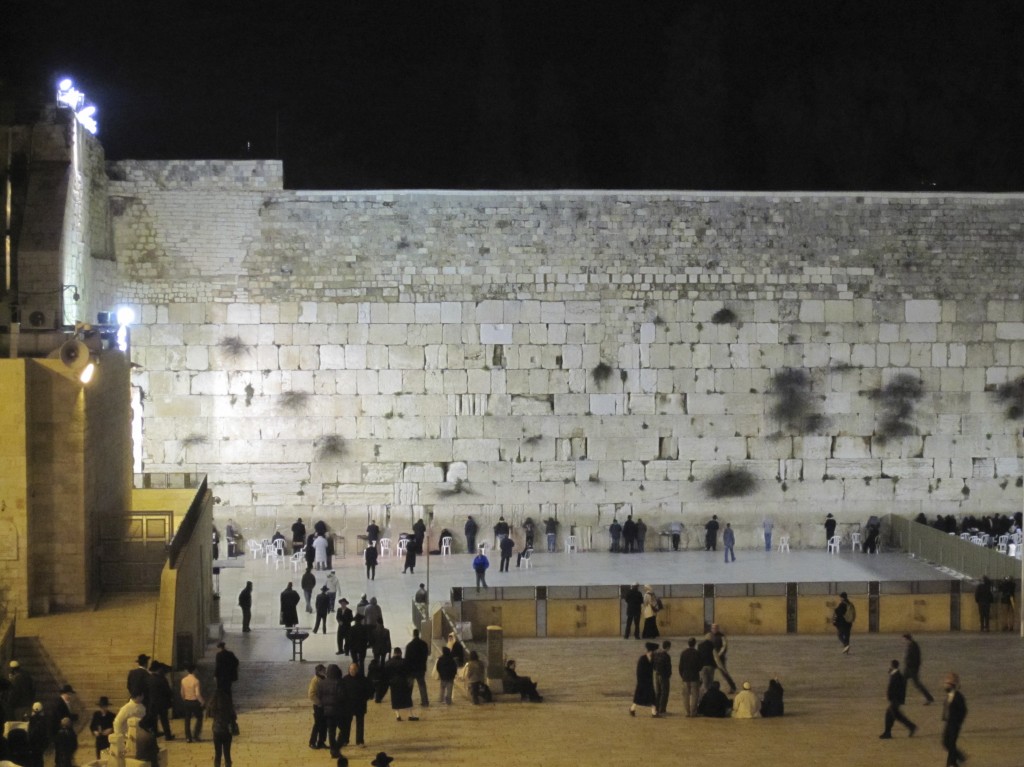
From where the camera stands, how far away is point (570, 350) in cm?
2703

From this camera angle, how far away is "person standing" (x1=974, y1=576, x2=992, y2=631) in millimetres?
20016

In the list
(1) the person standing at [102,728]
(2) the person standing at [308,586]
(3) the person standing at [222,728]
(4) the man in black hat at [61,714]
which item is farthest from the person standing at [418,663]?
(2) the person standing at [308,586]

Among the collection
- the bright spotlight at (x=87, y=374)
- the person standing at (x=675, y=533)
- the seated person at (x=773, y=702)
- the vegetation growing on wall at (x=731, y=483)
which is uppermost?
the bright spotlight at (x=87, y=374)

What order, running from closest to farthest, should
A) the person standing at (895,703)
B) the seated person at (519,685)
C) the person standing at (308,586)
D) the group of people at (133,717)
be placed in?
the group of people at (133,717) < the person standing at (895,703) < the seated person at (519,685) < the person standing at (308,586)

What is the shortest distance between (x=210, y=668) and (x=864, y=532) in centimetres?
1391

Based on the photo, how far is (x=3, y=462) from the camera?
16859mm

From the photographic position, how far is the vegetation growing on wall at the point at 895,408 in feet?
90.4

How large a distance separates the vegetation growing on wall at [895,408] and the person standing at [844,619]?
9.12 metres

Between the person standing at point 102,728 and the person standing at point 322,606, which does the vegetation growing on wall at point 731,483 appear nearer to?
the person standing at point 322,606

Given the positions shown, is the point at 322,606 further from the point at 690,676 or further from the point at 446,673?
the point at 690,676

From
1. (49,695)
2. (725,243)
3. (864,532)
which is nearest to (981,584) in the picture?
(864,532)

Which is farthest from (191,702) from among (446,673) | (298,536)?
(298,536)

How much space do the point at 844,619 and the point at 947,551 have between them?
21.5ft

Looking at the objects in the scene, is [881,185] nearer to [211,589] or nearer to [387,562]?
[387,562]
